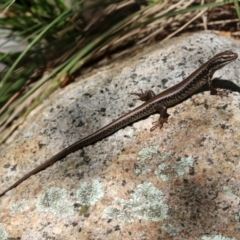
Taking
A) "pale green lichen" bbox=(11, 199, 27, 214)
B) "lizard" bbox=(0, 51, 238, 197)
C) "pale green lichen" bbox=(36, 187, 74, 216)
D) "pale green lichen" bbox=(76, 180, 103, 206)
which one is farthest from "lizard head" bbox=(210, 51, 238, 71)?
"pale green lichen" bbox=(11, 199, 27, 214)

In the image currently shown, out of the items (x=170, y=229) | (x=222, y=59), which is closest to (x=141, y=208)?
(x=170, y=229)

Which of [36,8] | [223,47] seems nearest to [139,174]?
[223,47]

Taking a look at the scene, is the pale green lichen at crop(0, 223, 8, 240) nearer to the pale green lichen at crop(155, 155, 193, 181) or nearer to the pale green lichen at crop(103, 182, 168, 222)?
the pale green lichen at crop(103, 182, 168, 222)

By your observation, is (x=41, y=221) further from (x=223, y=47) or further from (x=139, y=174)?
(x=223, y=47)

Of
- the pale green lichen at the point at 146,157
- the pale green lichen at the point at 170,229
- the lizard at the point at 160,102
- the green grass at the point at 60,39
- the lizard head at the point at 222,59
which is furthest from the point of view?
the green grass at the point at 60,39

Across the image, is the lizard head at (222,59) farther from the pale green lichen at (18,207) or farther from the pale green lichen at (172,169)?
the pale green lichen at (18,207)

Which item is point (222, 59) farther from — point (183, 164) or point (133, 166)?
point (133, 166)

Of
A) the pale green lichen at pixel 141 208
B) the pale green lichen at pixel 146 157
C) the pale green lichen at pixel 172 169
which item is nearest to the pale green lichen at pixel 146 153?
the pale green lichen at pixel 146 157
